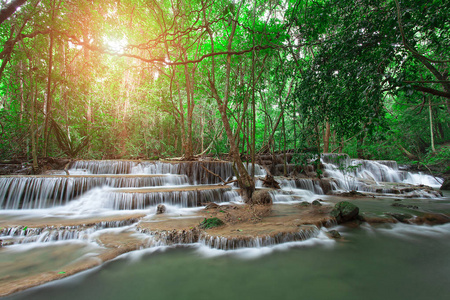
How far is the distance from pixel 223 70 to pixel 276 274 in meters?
10.8

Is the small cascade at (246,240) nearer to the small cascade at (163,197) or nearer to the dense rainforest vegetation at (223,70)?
the dense rainforest vegetation at (223,70)

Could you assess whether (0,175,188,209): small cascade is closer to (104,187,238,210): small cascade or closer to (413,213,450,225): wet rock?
(104,187,238,210): small cascade

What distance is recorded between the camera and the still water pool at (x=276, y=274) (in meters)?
2.19

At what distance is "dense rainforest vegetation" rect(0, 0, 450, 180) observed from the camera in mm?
3412

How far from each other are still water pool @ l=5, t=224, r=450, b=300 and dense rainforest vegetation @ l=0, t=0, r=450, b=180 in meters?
1.76

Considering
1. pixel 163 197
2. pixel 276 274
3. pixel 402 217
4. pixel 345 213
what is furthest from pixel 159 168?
pixel 402 217

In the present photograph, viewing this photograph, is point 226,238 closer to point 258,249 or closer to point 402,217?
point 258,249

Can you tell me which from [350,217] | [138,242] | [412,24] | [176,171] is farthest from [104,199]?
[412,24]

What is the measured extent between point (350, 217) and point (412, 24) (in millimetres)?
3798

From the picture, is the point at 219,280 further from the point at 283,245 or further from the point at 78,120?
the point at 78,120

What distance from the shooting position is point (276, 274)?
262 cm

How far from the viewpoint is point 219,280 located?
252 centimetres

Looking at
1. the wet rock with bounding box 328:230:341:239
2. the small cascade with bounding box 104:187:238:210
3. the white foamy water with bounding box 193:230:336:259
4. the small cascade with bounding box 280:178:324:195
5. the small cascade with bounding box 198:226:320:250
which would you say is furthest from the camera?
the small cascade with bounding box 280:178:324:195

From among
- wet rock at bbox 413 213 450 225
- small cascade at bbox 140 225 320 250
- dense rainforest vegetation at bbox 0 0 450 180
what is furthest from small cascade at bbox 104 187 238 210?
wet rock at bbox 413 213 450 225
